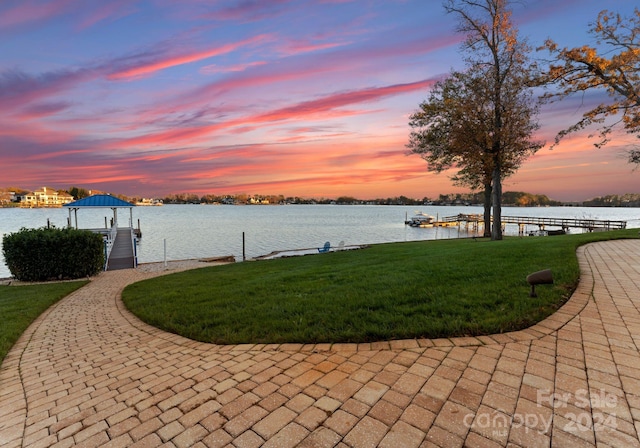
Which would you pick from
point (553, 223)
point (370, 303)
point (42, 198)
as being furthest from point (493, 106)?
point (42, 198)

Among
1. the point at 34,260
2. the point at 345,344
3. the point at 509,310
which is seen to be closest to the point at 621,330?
the point at 509,310

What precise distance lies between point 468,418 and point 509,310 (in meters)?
2.64

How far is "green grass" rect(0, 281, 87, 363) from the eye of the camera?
5542 millimetres

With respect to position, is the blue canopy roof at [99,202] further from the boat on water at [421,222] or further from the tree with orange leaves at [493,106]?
the boat on water at [421,222]

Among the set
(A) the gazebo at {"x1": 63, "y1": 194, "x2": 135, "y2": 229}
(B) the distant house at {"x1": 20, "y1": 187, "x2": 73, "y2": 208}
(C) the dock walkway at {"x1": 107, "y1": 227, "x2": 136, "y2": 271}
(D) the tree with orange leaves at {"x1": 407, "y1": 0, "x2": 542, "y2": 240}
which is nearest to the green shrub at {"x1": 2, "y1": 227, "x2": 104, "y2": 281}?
(C) the dock walkway at {"x1": 107, "y1": 227, "x2": 136, "y2": 271}

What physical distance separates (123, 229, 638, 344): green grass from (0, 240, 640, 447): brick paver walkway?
274 millimetres

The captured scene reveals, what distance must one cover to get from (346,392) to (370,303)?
245 cm

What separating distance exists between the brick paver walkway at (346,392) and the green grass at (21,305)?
1082 millimetres

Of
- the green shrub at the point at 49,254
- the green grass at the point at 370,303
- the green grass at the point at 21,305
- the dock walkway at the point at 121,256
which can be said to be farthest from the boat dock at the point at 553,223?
the green grass at the point at 21,305

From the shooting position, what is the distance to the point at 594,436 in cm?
224

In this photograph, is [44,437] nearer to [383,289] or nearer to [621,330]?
[383,289]

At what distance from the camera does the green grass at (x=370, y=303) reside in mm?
4285

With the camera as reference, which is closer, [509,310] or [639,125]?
[509,310]

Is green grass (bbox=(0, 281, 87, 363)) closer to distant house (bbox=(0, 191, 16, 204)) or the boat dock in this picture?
the boat dock
